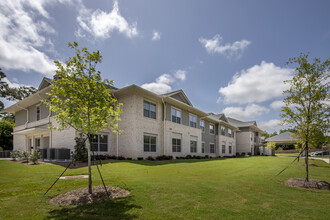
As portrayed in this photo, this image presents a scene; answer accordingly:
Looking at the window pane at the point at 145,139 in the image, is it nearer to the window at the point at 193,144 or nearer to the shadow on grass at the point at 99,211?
the window at the point at 193,144

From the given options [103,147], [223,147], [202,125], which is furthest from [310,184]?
[223,147]

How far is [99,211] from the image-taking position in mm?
4836

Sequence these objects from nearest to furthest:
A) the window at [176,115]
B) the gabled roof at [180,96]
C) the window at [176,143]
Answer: the window at [176,143]
the window at [176,115]
the gabled roof at [180,96]

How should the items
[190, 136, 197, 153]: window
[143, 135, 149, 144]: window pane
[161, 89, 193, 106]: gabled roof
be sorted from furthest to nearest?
[190, 136, 197, 153]: window < [161, 89, 193, 106]: gabled roof < [143, 135, 149, 144]: window pane

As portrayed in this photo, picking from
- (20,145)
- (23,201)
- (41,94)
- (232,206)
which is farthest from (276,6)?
(20,145)

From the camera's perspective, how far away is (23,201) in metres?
5.61

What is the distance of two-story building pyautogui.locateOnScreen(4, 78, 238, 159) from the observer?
18.7 meters

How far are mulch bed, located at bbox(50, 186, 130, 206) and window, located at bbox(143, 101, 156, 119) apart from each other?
13.6m

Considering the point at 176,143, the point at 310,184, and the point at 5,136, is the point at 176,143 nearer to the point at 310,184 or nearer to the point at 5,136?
the point at 310,184

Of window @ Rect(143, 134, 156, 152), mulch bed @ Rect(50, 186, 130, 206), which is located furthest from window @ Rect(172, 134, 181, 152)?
mulch bed @ Rect(50, 186, 130, 206)

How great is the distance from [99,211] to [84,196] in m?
1.41

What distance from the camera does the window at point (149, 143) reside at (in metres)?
20.0

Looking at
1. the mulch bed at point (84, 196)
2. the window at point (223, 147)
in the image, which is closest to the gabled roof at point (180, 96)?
the window at point (223, 147)

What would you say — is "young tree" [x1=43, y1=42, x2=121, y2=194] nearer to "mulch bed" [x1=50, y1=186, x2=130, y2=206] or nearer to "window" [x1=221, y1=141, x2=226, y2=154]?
Answer: "mulch bed" [x1=50, y1=186, x2=130, y2=206]
